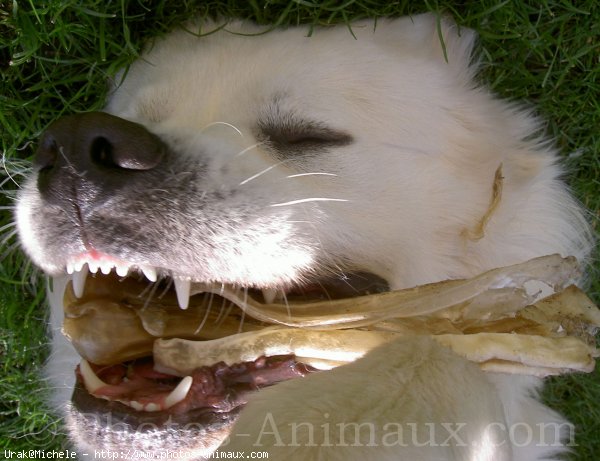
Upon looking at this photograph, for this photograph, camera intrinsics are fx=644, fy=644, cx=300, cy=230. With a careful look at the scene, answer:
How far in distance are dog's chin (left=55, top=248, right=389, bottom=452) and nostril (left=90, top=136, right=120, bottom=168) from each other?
0.30 meters

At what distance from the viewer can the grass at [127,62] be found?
246 centimetres

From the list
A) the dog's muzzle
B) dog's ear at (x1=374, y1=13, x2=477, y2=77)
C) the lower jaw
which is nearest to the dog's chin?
the lower jaw

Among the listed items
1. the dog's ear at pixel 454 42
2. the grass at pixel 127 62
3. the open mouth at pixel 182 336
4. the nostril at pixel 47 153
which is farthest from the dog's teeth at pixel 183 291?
the dog's ear at pixel 454 42

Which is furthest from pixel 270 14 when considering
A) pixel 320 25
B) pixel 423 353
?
pixel 423 353

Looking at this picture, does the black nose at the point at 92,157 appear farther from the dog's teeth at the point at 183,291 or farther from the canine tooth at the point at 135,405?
the canine tooth at the point at 135,405

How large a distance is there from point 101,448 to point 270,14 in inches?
66.1

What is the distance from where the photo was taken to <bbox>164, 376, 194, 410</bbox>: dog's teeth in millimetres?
1846

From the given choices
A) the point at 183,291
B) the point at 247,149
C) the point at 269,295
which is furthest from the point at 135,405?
the point at 247,149

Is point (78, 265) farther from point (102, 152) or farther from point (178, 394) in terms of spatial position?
point (178, 394)

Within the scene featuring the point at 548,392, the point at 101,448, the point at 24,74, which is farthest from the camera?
the point at 548,392

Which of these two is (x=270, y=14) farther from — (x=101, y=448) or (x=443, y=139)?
(x=101, y=448)

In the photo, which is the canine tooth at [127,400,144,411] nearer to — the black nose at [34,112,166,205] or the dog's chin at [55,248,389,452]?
the dog's chin at [55,248,389,452]

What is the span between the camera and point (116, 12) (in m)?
2.47

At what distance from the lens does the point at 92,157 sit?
1.74 meters
